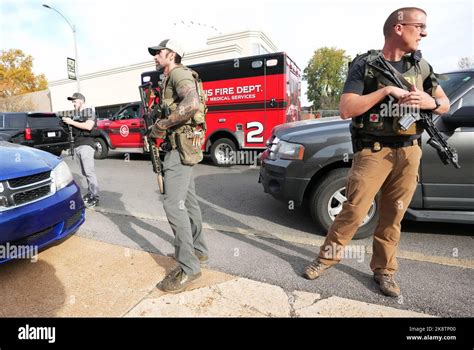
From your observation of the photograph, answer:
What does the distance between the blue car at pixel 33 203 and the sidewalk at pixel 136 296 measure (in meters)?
0.27

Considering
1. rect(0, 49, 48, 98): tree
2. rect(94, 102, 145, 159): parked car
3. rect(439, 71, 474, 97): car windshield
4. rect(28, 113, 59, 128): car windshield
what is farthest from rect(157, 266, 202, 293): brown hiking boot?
rect(0, 49, 48, 98): tree

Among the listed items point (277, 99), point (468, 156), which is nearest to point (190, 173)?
point (468, 156)

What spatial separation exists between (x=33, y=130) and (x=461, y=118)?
1011 centimetres

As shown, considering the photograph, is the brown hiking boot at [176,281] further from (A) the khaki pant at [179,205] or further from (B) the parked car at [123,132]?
(B) the parked car at [123,132]

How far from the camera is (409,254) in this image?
2896 mm

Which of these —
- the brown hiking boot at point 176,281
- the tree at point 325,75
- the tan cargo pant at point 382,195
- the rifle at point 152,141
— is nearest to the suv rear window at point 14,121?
the rifle at point 152,141

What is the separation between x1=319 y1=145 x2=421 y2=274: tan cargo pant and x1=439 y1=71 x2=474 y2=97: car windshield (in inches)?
55.0

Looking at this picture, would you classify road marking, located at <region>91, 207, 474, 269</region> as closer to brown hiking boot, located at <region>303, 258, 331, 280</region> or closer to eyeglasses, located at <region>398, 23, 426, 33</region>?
brown hiking boot, located at <region>303, 258, 331, 280</region>

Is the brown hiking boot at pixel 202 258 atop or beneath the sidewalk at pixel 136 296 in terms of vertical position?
atop

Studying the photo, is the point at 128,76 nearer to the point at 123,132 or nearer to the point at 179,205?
the point at 123,132

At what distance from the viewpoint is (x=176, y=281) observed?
2.35m

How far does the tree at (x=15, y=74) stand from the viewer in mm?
35188

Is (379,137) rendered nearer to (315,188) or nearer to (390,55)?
(390,55)
